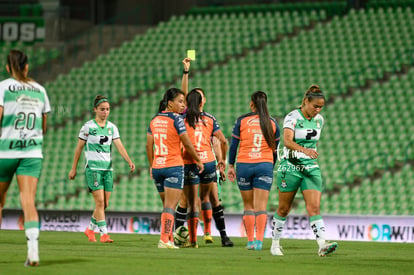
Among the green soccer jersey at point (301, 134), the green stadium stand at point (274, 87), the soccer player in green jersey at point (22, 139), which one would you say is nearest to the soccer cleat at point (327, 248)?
the green soccer jersey at point (301, 134)

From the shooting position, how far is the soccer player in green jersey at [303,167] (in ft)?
35.7

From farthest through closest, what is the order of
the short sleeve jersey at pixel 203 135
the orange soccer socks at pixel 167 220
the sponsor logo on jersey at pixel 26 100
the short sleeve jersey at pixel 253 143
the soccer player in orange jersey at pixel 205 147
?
the short sleeve jersey at pixel 203 135 < the soccer player in orange jersey at pixel 205 147 < the short sleeve jersey at pixel 253 143 < the orange soccer socks at pixel 167 220 < the sponsor logo on jersey at pixel 26 100

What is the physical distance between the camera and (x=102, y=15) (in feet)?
117

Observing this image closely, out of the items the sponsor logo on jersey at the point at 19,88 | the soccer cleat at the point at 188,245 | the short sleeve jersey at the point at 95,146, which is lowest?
the soccer cleat at the point at 188,245

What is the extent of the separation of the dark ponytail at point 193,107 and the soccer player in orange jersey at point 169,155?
2.28ft

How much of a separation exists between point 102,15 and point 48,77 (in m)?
6.01

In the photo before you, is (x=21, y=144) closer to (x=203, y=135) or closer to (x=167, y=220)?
(x=167, y=220)

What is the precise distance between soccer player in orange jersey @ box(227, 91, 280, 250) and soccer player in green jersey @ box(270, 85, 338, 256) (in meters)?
0.63

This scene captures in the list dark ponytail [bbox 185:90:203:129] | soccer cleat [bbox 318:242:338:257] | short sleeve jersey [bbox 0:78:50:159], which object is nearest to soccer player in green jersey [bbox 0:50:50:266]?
short sleeve jersey [bbox 0:78:50:159]

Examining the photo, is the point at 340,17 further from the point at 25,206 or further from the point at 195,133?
the point at 25,206

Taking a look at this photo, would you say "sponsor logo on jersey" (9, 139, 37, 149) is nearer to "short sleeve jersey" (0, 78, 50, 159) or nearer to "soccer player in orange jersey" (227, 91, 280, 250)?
"short sleeve jersey" (0, 78, 50, 159)

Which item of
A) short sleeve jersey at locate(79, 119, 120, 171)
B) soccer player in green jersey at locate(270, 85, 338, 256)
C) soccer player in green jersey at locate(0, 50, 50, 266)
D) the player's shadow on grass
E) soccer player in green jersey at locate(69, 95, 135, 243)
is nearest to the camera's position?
soccer player in green jersey at locate(0, 50, 50, 266)

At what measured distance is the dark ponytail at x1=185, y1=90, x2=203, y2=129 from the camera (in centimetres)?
1256

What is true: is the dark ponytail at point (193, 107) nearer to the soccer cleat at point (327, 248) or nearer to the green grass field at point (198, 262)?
the green grass field at point (198, 262)
